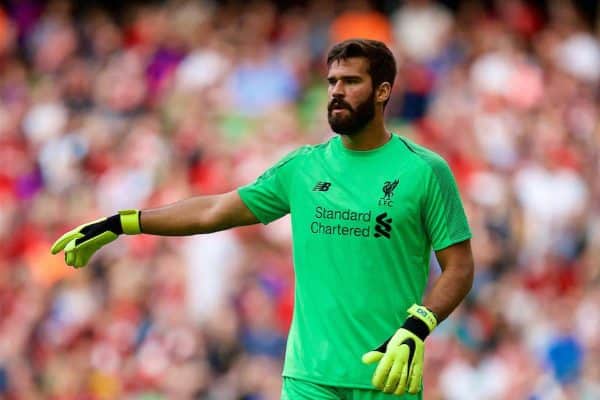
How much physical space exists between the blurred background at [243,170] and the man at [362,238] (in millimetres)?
5244

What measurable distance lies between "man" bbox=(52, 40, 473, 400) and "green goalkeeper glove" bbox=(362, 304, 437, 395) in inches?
2.4

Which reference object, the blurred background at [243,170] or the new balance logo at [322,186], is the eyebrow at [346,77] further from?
the blurred background at [243,170]

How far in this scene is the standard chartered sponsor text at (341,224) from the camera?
21.2ft

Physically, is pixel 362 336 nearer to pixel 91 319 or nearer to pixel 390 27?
pixel 91 319

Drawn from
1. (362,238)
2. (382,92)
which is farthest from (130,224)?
(382,92)

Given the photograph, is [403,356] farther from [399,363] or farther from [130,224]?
[130,224]

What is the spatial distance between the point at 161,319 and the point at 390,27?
16.3 ft

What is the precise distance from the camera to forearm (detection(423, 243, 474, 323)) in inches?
248

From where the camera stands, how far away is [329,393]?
646 cm

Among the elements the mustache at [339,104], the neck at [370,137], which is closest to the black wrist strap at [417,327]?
the neck at [370,137]

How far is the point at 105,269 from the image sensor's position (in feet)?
44.5

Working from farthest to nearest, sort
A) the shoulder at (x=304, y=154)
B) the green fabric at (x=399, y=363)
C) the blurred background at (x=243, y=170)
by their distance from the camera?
the blurred background at (x=243, y=170)
the shoulder at (x=304, y=154)
the green fabric at (x=399, y=363)

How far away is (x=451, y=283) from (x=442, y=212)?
0.31 m

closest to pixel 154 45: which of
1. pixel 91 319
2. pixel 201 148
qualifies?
pixel 201 148
